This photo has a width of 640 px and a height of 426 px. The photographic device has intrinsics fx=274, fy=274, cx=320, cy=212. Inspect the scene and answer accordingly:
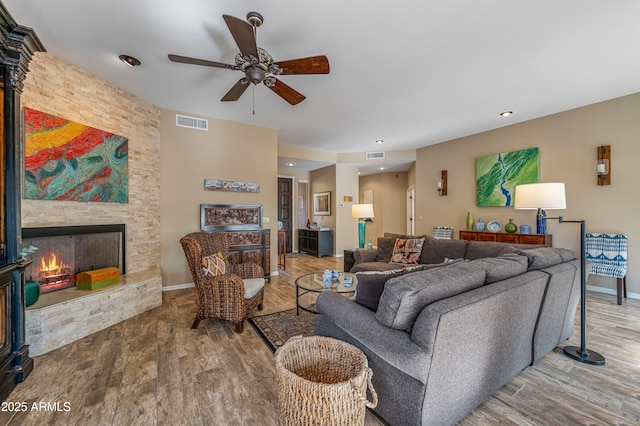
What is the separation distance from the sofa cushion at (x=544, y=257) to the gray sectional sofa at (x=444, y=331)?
14 centimetres

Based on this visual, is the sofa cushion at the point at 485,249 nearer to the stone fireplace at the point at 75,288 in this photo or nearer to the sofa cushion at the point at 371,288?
the sofa cushion at the point at 371,288

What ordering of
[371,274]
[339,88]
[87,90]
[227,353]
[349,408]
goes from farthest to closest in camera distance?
[339,88] < [87,90] < [227,353] < [371,274] < [349,408]

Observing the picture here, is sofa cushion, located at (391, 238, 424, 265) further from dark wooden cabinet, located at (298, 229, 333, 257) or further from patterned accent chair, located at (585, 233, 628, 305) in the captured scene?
dark wooden cabinet, located at (298, 229, 333, 257)

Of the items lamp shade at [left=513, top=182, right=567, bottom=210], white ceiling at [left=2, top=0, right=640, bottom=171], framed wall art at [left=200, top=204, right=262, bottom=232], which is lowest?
framed wall art at [left=200, top=204, right=262, bottom=232]

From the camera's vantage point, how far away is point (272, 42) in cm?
253

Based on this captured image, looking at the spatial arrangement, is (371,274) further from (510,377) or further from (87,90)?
(87,90)

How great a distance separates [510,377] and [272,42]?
10.9ft

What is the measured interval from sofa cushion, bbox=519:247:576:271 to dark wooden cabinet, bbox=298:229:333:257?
17.4 feet

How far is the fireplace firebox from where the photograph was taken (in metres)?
2.79

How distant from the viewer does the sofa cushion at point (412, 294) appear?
1.43 metres

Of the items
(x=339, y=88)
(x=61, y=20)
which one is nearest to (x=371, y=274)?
(x=339, y=88)

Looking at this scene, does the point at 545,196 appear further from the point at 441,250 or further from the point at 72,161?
the point at 72,161

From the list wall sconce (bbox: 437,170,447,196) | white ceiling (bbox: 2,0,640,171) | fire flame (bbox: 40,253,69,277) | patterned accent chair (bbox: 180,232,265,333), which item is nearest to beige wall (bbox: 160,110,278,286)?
white ceiling (bbox: 2,0,640,171)

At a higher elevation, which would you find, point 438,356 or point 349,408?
point 438,356
